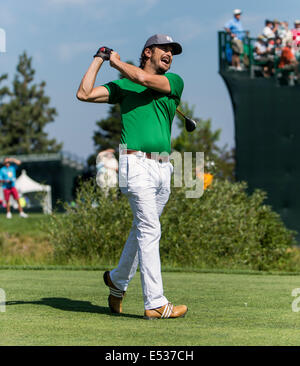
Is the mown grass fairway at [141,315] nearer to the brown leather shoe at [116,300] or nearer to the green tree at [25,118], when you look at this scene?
the brown leather shoe at [116,300]

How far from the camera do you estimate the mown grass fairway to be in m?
4.63

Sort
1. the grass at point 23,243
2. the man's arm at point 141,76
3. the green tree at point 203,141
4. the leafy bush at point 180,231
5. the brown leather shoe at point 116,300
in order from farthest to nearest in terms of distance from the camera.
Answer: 1. the green tree at point 203,141
2. the leafy bush at point 180,231
3. the grass at point 23,243
4. the brown leather shoe at point 116,300
5. the man's arm at point 141,76

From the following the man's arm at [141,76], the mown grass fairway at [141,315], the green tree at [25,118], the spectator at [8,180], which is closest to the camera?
the mown grass fairway at [141,315]

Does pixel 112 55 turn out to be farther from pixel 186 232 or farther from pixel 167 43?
pixel 186 232

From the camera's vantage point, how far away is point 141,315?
19.1ft

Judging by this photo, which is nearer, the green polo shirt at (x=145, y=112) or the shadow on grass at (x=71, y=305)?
the green polo shirt at (x=145, y=112)

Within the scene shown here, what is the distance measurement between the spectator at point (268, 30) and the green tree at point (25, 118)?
5938cm

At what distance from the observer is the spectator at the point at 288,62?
62.8 ft

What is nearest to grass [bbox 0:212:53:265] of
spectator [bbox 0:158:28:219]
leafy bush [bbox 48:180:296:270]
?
spectator [bbox 0:158:28:219]

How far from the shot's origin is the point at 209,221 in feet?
45.7

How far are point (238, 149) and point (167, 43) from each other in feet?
49.4

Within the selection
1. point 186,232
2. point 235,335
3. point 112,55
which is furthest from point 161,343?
point 186,232

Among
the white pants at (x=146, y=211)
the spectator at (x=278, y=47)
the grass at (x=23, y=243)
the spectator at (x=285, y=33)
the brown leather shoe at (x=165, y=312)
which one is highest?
the spectator at (x=285, y=33)

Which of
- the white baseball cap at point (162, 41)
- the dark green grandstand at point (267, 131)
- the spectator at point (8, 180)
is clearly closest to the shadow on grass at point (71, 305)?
the white baseball cap at point (162, 41)
